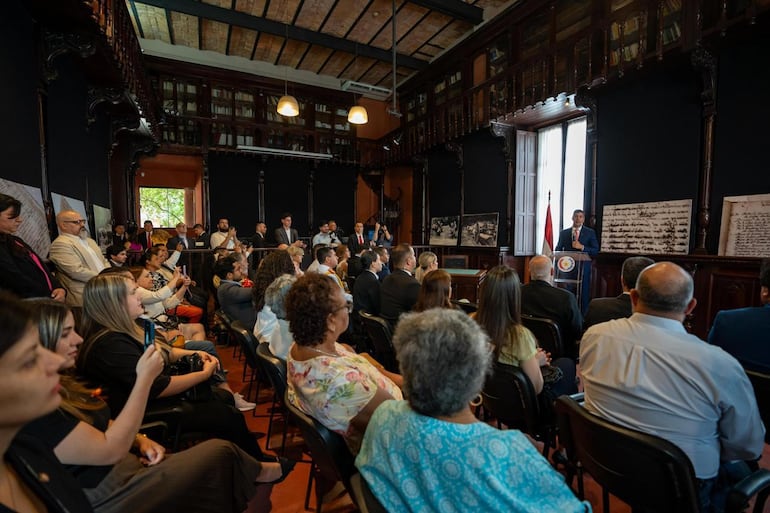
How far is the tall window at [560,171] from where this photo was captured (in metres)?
6.78

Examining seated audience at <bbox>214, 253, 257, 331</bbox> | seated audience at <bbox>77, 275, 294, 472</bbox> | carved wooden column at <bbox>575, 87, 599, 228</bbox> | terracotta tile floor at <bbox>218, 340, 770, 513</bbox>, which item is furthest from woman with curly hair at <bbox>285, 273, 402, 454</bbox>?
carved wooden column at <bbox>575, 87, 599, 228</bbox>

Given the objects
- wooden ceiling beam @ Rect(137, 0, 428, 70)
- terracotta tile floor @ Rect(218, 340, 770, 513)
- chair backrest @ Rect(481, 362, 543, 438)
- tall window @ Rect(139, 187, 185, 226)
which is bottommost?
terracotta tile floor @ Rect(218, 340, 770, 513)

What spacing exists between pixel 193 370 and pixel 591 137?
6.43 meters

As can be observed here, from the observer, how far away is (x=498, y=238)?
26.1 feet

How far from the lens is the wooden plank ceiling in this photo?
7.44m

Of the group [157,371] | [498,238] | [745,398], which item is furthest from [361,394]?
[498,238]

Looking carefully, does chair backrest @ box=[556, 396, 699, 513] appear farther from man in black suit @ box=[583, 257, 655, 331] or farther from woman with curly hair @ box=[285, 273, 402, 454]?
man in black suit @ box=[583, 257, 655, 331]

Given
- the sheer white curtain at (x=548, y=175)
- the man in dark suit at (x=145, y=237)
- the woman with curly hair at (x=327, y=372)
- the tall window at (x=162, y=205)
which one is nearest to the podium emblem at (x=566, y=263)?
the sheer white curtain at (x=548, y=175)

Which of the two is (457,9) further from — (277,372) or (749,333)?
(277,372)

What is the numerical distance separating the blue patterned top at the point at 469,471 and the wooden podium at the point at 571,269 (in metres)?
4.82

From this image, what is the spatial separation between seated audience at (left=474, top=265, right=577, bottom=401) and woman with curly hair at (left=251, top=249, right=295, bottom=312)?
1.68 metres

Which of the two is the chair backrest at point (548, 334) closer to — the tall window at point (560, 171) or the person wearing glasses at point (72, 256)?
the person wearing glasses at point (72, 256)

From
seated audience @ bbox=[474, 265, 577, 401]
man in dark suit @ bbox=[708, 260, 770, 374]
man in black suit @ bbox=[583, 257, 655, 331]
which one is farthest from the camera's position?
man in black suit @ bbox=[583, 257, 655, 331]

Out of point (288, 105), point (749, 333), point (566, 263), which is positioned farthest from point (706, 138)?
point (288, 105)
